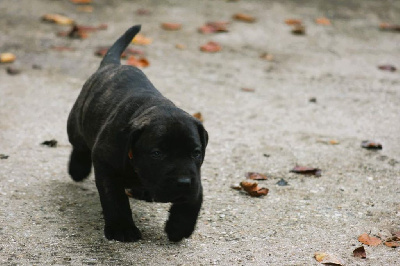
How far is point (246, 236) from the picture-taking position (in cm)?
436

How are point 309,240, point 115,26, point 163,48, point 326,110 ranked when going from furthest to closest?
point 115,26 → point 163,48 → point 326,110 → point 309,240

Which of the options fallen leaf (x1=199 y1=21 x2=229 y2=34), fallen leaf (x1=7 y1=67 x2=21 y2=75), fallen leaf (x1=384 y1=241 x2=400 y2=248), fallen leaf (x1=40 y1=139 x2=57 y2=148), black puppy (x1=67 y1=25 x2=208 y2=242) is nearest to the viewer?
black puppy (x1=67 y1=25 x2=208 y2=242)

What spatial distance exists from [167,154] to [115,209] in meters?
0.56

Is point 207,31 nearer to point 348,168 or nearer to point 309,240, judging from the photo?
point 348,168

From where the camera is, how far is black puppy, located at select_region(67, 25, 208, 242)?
3820 mm

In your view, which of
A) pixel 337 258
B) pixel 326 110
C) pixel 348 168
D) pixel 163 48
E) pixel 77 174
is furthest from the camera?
pixel 163 48

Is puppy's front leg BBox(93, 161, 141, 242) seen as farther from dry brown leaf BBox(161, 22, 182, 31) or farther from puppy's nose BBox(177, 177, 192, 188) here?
dry brown leaf BBox(161, 22, 182, 31)

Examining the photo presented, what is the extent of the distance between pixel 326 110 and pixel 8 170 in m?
3.59

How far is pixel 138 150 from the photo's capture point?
13.0ft

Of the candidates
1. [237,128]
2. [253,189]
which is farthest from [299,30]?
[253,189]

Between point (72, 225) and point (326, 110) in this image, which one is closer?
point (72, 225)

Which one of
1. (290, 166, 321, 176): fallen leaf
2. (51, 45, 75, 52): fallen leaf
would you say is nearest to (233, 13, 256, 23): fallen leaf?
(51, 45, 75, 52): fallen leaf

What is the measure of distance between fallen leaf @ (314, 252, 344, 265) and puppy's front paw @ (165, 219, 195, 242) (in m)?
0.83

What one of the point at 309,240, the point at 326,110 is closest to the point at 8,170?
the point at 309,240
